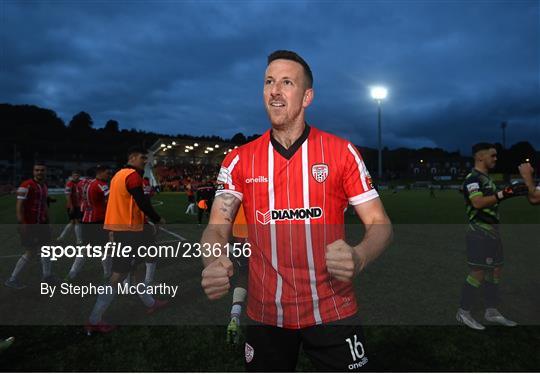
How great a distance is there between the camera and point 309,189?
217 cm

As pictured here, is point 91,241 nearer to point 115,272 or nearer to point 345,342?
point 115,272

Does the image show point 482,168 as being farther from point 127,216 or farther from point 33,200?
point 33,200

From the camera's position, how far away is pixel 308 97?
2.28m

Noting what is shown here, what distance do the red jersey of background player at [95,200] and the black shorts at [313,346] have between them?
638 cm

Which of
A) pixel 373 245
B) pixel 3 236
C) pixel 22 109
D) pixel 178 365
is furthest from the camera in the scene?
pixel 22 109

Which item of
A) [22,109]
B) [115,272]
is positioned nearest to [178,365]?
[115,272]

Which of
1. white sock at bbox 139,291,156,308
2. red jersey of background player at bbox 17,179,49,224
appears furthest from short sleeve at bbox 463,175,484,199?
red jersey of background player at bbox 17,179,49,224

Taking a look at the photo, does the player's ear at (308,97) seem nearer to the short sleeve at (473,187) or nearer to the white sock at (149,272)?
the short sleeve at (473,187)

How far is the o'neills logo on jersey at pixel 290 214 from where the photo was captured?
7.07ft

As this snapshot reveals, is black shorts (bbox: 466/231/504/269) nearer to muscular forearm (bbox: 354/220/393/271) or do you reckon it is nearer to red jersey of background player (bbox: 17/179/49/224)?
muscular forearm (bbox: 354/220/393/271)

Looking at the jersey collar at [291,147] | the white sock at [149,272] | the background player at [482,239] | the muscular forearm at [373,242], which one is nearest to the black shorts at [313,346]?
the muscular forearm at [373,242]

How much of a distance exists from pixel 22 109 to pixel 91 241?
15330 cm

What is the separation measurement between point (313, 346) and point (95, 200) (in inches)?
271

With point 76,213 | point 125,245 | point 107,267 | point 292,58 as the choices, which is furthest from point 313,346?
point 76,213
